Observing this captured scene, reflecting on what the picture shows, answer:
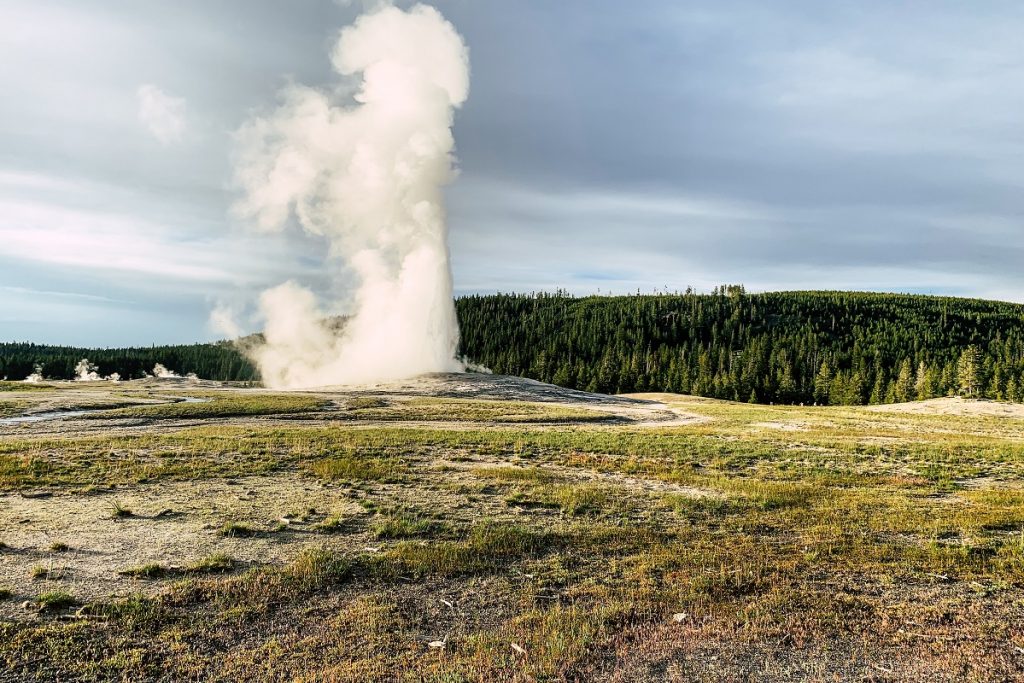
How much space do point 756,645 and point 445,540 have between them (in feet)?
27.6

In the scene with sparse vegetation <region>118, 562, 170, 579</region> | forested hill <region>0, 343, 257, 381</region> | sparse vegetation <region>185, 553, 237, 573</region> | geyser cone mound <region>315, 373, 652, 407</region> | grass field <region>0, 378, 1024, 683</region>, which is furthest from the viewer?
forested hill <region>0, 343, 257, 381</region>

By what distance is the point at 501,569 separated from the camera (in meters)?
13.5

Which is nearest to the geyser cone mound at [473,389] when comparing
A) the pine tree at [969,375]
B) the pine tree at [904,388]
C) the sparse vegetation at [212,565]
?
the sparse vegetation at [212,565]

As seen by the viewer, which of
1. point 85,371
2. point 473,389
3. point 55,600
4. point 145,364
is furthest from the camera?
point 145,364

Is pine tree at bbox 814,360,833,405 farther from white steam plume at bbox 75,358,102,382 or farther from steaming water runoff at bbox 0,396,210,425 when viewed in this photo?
white steam plume at bbox 75,358,102,382

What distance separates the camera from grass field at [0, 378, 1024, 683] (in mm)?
9281

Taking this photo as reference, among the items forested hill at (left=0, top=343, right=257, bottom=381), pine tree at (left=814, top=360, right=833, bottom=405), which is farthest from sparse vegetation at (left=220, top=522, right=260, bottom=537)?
forested hill at (left=0, top=343, right=257, bottom=381)

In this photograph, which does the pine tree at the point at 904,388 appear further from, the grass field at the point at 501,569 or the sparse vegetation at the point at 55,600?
the sparse vegetation at the point at 55,600

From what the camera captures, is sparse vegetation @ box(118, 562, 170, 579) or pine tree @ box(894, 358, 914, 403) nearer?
sparse vegetation @ box(118, 562, 170, 579)

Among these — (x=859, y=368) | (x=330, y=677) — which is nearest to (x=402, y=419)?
(x=330, y=677)

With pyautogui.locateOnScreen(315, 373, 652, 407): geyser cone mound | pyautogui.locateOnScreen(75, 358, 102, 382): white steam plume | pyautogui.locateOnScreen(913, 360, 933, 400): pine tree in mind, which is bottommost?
pyautogui.locateOnScreen(913, 360, 933, 400): pine tree

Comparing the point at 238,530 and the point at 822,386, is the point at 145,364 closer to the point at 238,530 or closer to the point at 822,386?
the point at 822,386

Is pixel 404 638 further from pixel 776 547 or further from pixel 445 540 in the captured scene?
pixel 776 547

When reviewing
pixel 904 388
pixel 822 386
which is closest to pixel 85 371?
pixel 822 386
